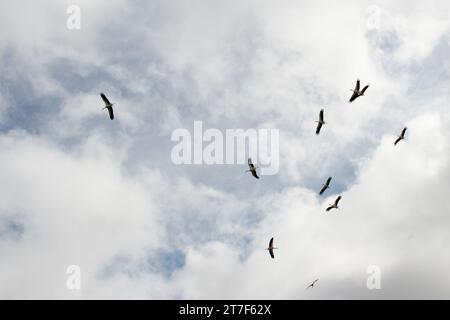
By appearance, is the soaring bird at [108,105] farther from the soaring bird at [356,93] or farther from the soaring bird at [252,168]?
the soaring bird at [356,93]

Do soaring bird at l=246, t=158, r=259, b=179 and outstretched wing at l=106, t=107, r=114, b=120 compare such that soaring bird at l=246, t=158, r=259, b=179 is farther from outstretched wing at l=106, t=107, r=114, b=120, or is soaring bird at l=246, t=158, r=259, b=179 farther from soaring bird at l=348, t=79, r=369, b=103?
outstretched wing at l=106, t=107, r=114, b=120

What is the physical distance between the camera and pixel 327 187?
68.6 metres

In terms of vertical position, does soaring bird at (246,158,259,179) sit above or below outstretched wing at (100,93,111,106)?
below

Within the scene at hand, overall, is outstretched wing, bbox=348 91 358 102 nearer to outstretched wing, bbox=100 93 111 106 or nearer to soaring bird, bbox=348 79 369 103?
soaring bird, bbox=348 79 369 103

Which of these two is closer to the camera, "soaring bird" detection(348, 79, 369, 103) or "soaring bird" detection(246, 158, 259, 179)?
"soaring bird" detection(348, 79, 369, 103)

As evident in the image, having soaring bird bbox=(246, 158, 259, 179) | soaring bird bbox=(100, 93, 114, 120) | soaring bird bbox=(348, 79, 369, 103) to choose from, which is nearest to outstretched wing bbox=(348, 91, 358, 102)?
soaring bird bbox=(348, 79, 369, 103)

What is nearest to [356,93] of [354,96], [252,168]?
[354,96]

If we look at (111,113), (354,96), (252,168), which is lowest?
(252,168)

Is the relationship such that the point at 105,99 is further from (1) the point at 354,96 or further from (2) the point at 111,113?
(1) the point at 354,96

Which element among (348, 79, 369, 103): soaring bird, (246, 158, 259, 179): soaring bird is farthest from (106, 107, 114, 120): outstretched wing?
(348, 79, 369, 103): soaring bird
